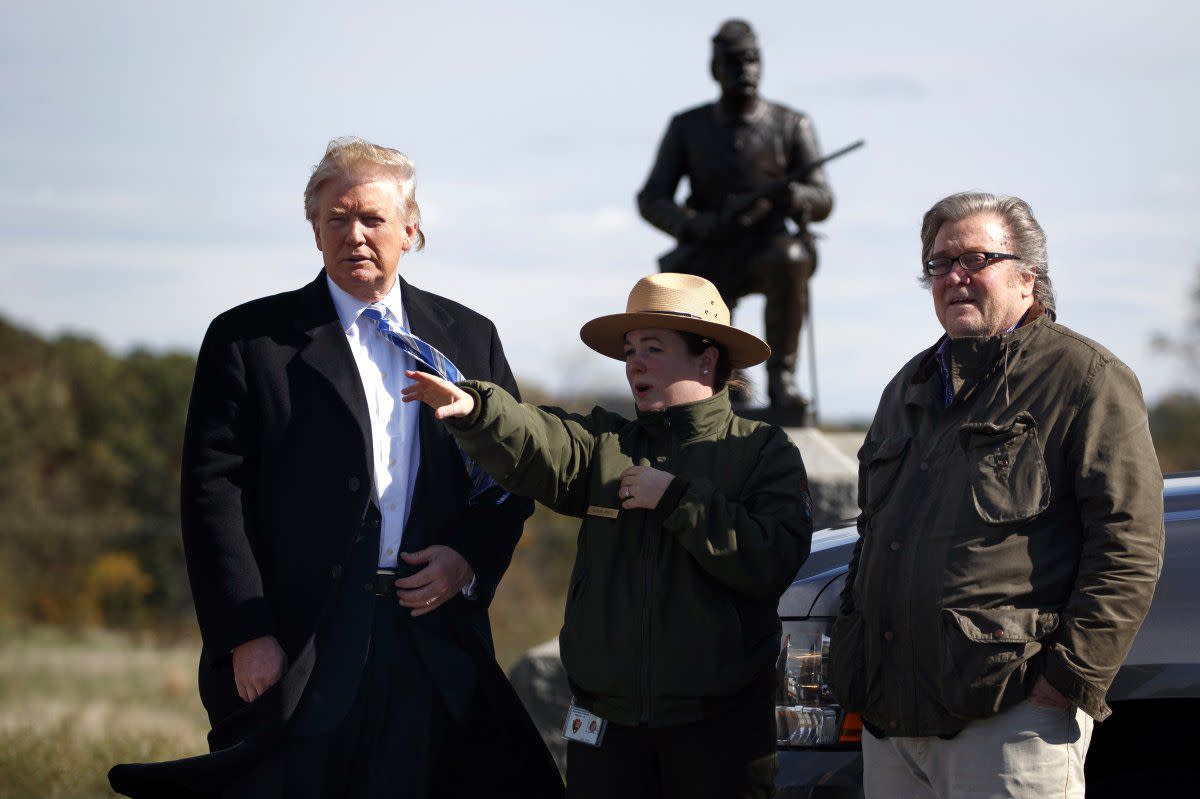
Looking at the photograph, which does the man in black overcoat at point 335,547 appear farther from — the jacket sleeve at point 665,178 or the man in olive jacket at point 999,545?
the jacket sleeve at point 665,178

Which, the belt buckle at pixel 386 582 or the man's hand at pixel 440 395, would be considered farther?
the belt buckle at pixel 386 582

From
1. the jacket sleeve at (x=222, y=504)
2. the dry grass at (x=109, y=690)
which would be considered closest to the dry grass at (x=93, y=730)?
the dry grass at (x=109, y=690)

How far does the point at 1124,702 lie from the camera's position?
119 inches

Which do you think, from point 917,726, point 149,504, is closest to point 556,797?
point 917,726

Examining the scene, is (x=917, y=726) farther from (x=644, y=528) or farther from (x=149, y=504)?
(x=149, y=504)

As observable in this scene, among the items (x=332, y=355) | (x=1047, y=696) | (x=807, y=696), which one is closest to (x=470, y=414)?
(x=332, y=355)

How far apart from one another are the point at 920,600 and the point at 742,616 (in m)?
0.46

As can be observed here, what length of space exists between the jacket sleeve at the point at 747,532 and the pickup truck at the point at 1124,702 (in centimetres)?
21

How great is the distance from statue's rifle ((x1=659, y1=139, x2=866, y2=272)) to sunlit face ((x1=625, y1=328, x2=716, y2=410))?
3.94 meters

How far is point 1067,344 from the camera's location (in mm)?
2871

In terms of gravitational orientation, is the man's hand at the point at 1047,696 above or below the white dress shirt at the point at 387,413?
below

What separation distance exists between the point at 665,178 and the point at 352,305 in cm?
429

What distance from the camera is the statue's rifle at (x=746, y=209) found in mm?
7129

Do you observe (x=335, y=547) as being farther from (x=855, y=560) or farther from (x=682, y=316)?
(x=855, y=560)
